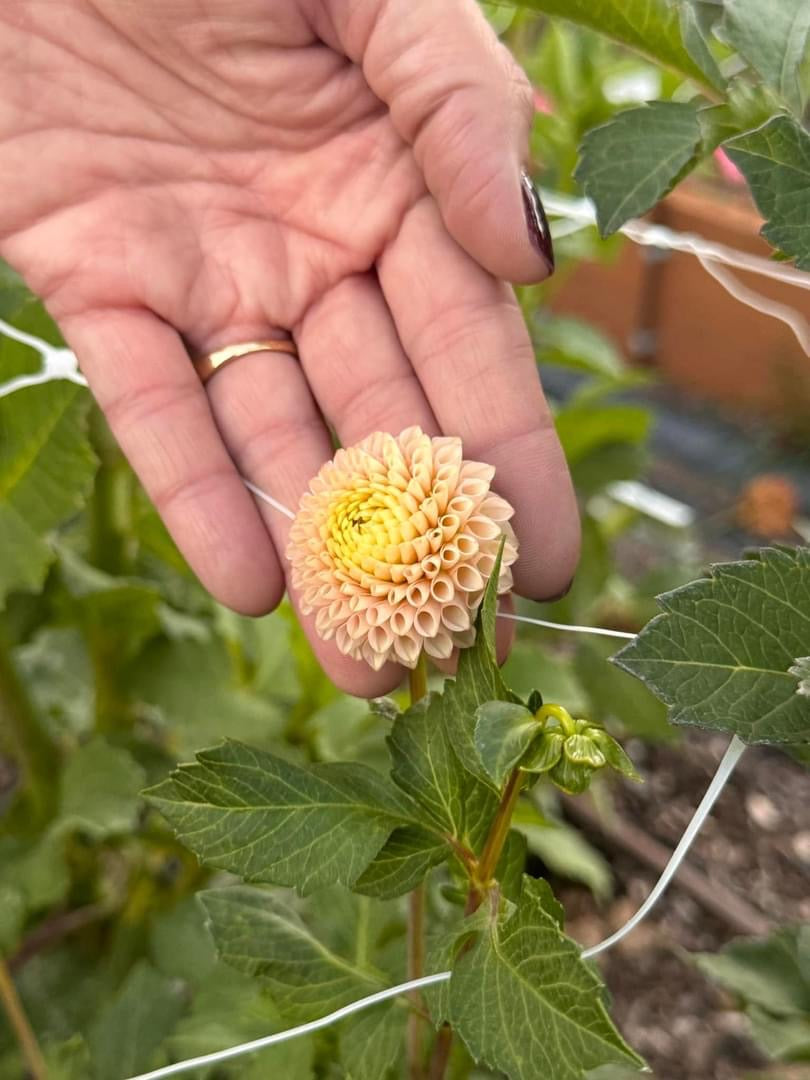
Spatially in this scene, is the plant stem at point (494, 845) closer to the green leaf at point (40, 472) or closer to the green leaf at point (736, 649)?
the green leaf at point (736, 649)

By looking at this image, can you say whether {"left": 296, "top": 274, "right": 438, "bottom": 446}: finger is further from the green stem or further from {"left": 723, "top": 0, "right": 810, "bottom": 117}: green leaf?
the green stem

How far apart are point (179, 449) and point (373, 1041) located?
378 millimetres

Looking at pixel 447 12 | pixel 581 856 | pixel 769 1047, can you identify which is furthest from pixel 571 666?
pixel 447 12

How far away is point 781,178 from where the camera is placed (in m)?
0.45

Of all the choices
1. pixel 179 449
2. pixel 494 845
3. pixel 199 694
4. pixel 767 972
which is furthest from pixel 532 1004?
pixel 199 694

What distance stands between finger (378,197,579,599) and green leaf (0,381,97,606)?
252 mm

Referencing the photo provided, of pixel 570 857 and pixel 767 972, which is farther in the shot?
pixel 570 857

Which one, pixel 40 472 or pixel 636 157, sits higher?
pixel 636 157

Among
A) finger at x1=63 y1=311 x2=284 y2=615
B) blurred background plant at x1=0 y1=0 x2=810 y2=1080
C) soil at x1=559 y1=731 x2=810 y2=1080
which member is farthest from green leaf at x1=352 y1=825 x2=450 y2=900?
soil at x1=559 y1=731 x2=810 y2=1080

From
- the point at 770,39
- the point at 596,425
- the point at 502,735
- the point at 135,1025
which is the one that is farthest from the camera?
the point at 596,425

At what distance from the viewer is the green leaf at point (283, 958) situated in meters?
0.52

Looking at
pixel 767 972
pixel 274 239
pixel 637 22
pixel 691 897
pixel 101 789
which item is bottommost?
pixel 691 897

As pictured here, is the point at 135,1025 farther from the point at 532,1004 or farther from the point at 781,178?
the point at 781,178

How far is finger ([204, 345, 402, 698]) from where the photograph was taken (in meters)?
0.68
